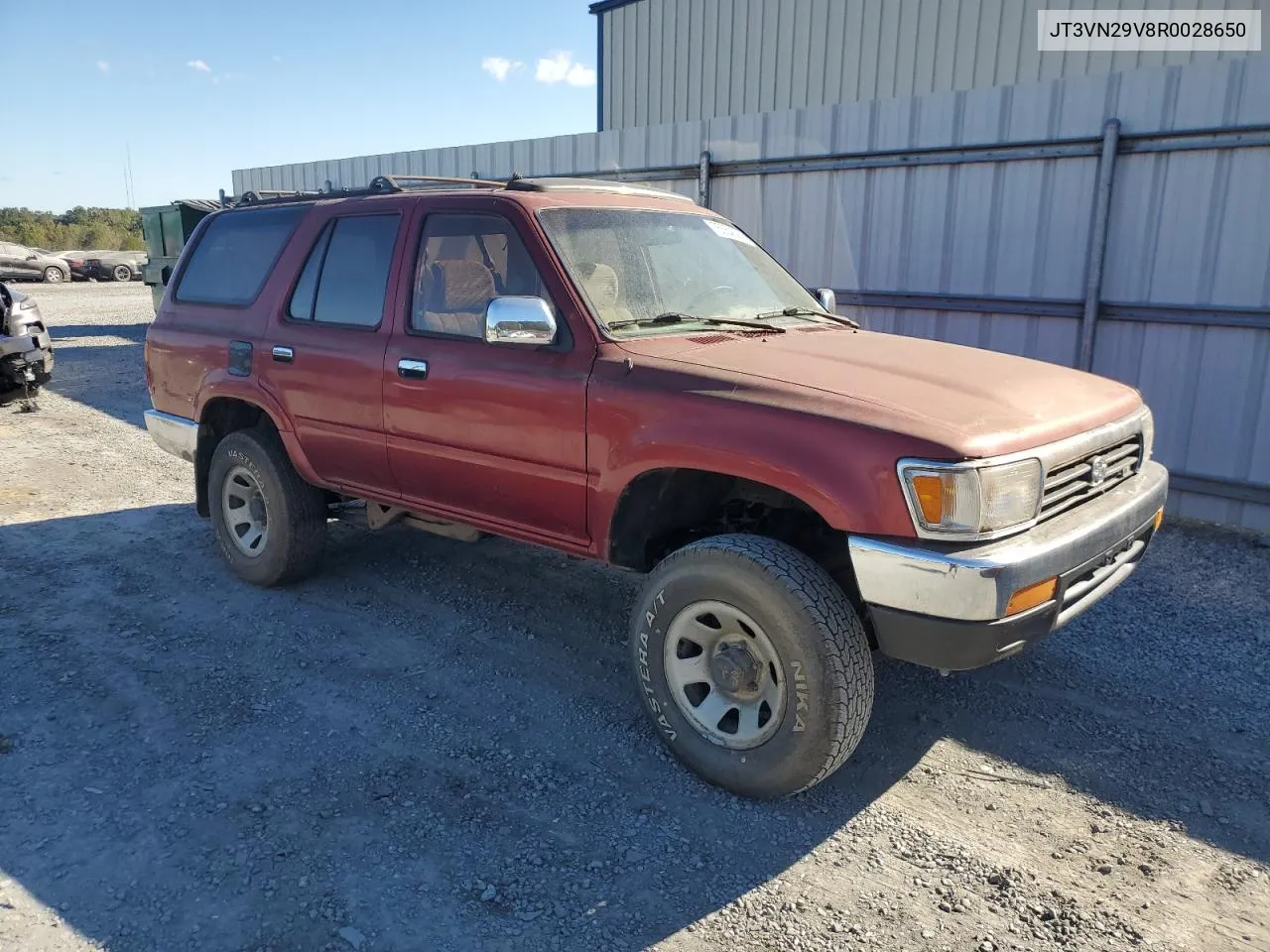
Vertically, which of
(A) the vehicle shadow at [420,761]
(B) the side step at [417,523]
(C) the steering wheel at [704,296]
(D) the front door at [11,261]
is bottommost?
(A) the vehicle shadow at [420,761]

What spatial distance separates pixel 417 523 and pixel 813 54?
416 inches

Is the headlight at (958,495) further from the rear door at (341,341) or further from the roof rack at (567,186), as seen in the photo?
the rear door at (341,341)

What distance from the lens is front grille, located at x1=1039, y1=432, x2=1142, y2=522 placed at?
120 inches

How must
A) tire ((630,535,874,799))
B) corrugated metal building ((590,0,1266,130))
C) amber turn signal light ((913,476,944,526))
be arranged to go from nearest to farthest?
amber turn signal light ((913,476,944,526)) < tire ((630,535,874,799)) < corrugated metal building ((590,0,1266,130))

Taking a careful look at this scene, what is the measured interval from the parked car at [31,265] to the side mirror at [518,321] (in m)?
30.8

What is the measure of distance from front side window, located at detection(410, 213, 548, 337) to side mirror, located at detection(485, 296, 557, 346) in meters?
0.27

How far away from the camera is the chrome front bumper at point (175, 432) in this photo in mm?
5324

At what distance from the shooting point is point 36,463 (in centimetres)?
786

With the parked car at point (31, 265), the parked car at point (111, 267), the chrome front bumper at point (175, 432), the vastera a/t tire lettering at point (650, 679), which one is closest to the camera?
the vastera a/t tire lettering at point (650, 679)

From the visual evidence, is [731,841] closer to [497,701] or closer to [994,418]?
[497,701]

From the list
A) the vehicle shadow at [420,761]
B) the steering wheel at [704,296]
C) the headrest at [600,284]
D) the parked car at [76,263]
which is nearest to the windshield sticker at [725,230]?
the steering wheel at [704,296]

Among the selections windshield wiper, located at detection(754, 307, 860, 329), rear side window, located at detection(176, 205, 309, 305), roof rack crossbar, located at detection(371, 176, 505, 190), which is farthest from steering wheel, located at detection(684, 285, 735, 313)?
rear side window, located at detection(176, 205, 309, 305)

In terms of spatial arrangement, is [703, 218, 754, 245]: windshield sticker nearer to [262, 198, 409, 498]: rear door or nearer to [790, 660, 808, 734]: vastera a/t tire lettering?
[262, 198, 409, 498]: rear door

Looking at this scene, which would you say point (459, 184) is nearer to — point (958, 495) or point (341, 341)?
point (341, 341)
